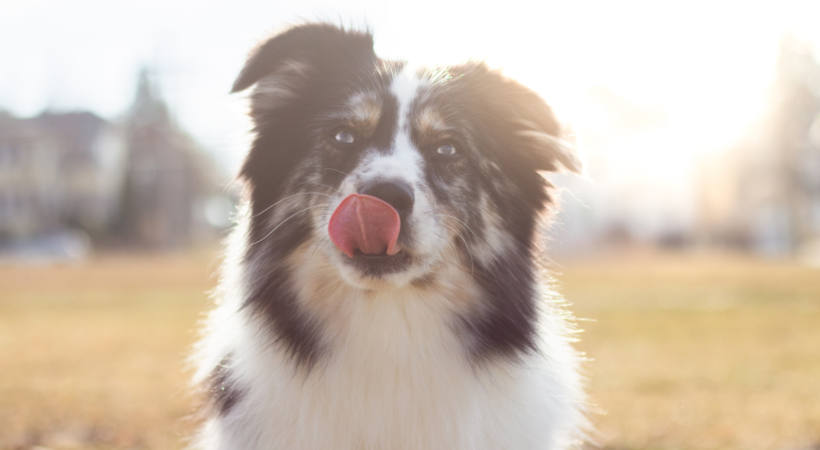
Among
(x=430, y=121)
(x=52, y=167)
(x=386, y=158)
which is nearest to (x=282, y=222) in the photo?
(x=386, y=158)

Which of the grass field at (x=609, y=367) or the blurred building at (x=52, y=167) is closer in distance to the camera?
the grass field at (x=609, y=367)

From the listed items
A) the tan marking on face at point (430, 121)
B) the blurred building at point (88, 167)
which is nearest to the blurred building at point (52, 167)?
the blurred building at point (88, 167)

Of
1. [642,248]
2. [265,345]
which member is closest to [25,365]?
[265,345]

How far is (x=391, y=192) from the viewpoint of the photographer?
2.99 m

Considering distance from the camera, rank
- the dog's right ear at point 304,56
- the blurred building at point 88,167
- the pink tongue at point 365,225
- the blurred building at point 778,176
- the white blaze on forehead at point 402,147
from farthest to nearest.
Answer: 1. the blurred building at point 88,167
2. the blurred building at point 778,176
3. the dog's right ear at point 304,56
4. the white blaze on forehead at point 402,147
5. the pink tongue at point 365,225

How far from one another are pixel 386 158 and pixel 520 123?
832 mm

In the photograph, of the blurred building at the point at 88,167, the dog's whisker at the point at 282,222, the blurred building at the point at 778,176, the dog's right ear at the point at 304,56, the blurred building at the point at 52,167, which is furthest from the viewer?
the blurred building at the point at 52,167

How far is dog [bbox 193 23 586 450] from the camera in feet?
10.3

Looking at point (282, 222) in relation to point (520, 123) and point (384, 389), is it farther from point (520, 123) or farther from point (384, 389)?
point (520, 123)

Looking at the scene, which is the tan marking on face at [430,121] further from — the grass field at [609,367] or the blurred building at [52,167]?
the blurred building at [52,167]

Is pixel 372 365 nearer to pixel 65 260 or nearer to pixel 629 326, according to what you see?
pixel 629 326

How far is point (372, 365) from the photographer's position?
3.23m

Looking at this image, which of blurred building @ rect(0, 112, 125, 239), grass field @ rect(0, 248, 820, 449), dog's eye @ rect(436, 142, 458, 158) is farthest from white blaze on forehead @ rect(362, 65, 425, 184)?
blurred building @ rect(0, 112, 125, 239)

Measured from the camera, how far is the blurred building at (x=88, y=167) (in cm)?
4741
